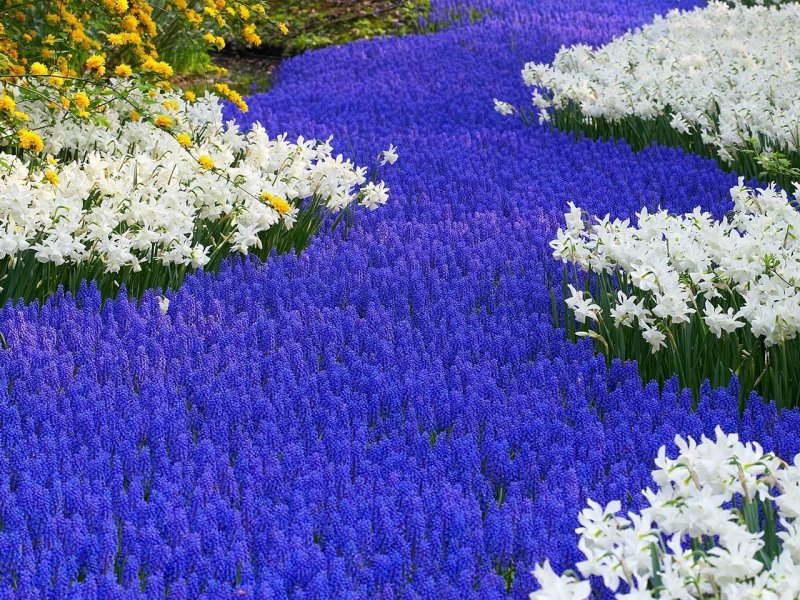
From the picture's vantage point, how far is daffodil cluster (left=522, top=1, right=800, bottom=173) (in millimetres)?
6352

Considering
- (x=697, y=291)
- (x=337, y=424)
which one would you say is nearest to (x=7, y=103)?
(x=337, y=424)

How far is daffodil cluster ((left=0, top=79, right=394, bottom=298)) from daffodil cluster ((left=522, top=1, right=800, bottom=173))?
6.94ft

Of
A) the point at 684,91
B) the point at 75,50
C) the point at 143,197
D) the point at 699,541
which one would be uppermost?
the point at 699,541

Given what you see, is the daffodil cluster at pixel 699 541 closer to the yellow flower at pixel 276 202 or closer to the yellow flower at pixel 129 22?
the yellow flower at pixel 276 202

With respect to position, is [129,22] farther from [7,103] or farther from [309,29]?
[309,29]

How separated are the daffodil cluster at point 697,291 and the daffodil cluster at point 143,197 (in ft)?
4.95

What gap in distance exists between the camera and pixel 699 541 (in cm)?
225

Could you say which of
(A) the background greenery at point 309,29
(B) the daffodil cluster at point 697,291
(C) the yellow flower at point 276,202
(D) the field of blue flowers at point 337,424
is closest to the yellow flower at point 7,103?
(D) the field of blue flowers at point 337,424

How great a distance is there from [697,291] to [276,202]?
1.87 meters

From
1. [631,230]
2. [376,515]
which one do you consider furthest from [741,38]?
[376,515]

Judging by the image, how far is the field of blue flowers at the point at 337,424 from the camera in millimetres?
2523

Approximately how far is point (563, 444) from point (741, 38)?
778cm

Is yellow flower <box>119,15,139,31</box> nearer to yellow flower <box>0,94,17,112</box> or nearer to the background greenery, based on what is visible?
yellow flower <box>0,94,17,112</box>

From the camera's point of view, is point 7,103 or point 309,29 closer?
point 7,103
